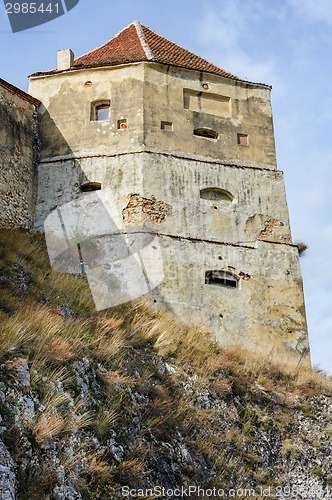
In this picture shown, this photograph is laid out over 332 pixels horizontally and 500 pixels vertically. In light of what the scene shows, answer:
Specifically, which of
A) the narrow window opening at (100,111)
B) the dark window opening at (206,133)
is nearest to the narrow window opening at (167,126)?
the dark window opening at (206,133)

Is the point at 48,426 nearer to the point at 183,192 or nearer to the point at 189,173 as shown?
the point at 183,192

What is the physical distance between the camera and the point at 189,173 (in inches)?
824

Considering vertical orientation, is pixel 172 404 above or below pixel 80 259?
below

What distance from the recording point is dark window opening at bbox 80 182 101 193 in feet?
68.7

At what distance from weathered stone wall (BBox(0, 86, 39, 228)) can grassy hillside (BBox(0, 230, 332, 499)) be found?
100 cm

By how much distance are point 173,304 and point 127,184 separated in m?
3.86

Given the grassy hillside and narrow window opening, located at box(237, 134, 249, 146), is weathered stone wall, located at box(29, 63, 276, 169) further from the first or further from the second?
the grassy hillside

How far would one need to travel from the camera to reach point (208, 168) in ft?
69.6

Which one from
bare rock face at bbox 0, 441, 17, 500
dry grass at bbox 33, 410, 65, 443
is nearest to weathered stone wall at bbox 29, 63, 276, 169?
dry grass at bbox 33, 410, 65, 443

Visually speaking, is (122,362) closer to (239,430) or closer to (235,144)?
(239,430)

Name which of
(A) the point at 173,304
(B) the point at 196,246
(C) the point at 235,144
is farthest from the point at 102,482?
(C) the point at 235,144

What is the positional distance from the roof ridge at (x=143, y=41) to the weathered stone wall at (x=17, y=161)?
13.3ft

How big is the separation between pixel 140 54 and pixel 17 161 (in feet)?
17.8

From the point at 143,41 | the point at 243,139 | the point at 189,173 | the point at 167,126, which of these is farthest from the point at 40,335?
the point at 143,41
